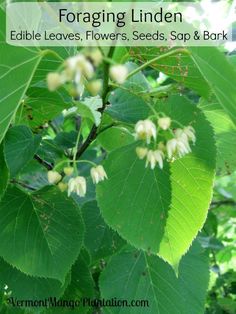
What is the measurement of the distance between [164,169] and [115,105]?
29 centimetres

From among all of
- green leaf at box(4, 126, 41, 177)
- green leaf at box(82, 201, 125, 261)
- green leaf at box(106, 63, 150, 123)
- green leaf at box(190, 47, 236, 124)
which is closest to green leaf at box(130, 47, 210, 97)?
green leaf at box(106, 63, 150, 123)

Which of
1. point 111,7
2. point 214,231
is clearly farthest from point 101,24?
point 214,231

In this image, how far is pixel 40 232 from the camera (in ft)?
5.53

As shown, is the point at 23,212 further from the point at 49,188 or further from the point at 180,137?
the point at 180,137

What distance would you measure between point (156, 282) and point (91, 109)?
2.80 ft

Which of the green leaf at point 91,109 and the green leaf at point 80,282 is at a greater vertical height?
the green leaf at point 91,109

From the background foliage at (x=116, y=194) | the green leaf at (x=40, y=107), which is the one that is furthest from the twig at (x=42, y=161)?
the green leaf at (x=40, y=107)

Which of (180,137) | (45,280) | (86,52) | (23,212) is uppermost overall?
(86,52)

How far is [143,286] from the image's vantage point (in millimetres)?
1886

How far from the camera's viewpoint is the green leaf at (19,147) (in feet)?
5.09

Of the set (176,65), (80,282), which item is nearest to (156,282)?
(80,282)

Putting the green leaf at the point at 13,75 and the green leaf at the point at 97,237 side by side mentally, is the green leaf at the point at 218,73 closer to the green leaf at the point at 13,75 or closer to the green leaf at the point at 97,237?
the green leaf at the point at 13,75

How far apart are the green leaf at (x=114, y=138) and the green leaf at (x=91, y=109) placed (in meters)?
0.14

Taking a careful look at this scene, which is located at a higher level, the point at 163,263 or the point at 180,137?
the point at 180,137
